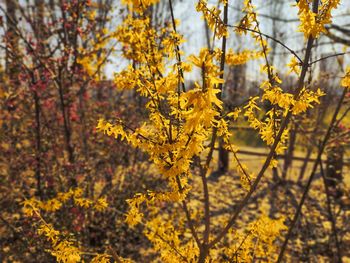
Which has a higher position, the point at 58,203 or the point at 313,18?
the point at 313,18

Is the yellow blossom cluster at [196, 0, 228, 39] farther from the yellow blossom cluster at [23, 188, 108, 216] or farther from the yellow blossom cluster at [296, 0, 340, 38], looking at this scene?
the yellow blossom cluster at [23, 188, 108, 216]

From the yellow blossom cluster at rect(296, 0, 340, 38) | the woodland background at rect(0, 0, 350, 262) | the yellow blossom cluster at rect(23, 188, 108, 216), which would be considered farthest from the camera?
the woodland background at rect(0, 0, 350, 262)

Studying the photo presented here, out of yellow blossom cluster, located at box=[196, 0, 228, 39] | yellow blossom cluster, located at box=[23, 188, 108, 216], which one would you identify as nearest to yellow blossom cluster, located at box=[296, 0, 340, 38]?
yellow blossom cluster, located at box=[196, 0, 228, 39]

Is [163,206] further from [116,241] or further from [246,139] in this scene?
[246,139]

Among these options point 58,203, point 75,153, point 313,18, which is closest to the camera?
point 313,18

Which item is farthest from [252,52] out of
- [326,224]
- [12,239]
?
[326,224]

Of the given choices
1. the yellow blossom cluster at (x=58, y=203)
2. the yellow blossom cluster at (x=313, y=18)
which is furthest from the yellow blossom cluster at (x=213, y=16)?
Answer: the yellow blossom cluster at (x=58, y=203)

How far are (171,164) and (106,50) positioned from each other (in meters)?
4.23

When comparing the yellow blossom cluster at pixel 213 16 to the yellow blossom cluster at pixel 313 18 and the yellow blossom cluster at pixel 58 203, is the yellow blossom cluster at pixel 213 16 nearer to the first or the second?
the yellow blossom cluster at pixel 313 18

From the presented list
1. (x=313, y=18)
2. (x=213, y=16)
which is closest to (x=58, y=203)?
(x=213, y=16)

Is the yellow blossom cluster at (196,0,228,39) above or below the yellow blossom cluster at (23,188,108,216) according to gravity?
above

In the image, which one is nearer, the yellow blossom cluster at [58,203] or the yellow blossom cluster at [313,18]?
the yellow blossom cluster at [313,18]

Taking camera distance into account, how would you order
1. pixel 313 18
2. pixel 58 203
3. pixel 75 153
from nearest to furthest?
pixel 313 18
pixel 58 203
pixel 75 153

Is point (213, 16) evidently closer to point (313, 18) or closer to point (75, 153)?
point (313, 18)
